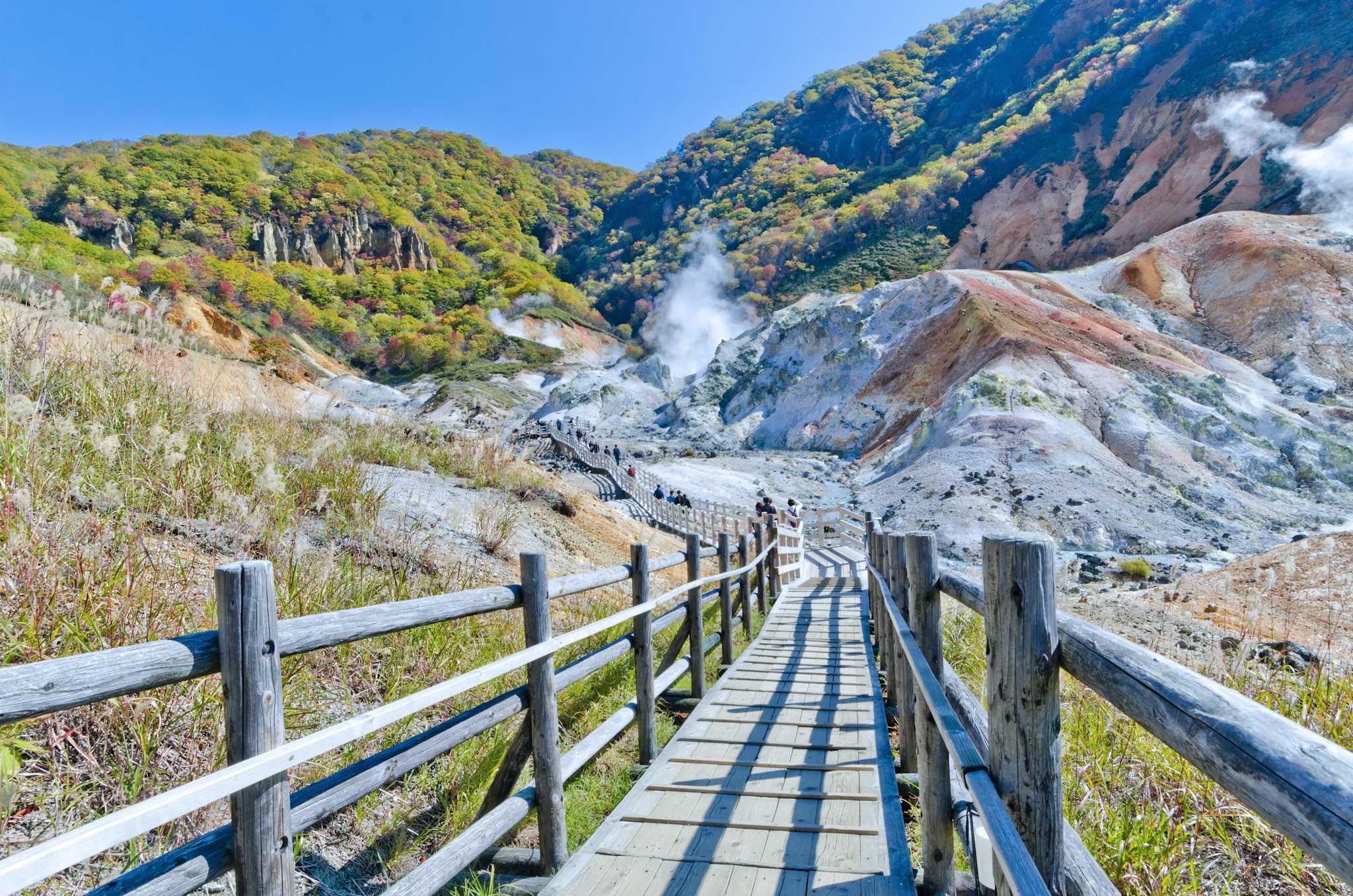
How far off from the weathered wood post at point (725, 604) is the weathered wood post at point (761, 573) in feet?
8.24

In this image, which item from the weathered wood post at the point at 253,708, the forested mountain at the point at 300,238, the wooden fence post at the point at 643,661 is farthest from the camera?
the forested mountain at the point at 300,238

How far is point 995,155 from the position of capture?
70.5 m

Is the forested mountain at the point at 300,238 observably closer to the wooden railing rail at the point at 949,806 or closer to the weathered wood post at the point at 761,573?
the weathered wood post at the point at 761,573

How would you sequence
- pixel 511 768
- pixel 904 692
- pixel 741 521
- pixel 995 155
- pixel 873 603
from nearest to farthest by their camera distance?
pixel 511 768
pixel 904 692
pixel 873 603
pixel 741 521
pixel 995 155

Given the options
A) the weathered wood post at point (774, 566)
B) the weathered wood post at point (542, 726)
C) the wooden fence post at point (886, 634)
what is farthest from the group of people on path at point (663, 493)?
the weathered wood post at point (542, 726)

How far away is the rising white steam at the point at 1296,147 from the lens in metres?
36.8

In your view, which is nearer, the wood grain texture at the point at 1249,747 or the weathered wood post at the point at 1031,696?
the wood grain texture at the point at 1249,747

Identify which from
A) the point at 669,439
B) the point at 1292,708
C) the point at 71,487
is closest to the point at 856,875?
the point at 1292,708

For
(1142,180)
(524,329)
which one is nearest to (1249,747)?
(1142,180)

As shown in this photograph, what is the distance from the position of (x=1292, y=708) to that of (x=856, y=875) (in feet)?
8.79

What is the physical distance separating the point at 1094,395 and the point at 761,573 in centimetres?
2177

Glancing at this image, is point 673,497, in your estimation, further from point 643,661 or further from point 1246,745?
point 1246,745

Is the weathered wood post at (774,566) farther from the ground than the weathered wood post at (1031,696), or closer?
closer

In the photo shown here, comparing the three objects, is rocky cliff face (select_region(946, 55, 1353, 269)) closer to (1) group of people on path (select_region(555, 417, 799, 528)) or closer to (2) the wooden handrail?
(1) group of people on path (select_region(555, 417, 799, 528))
